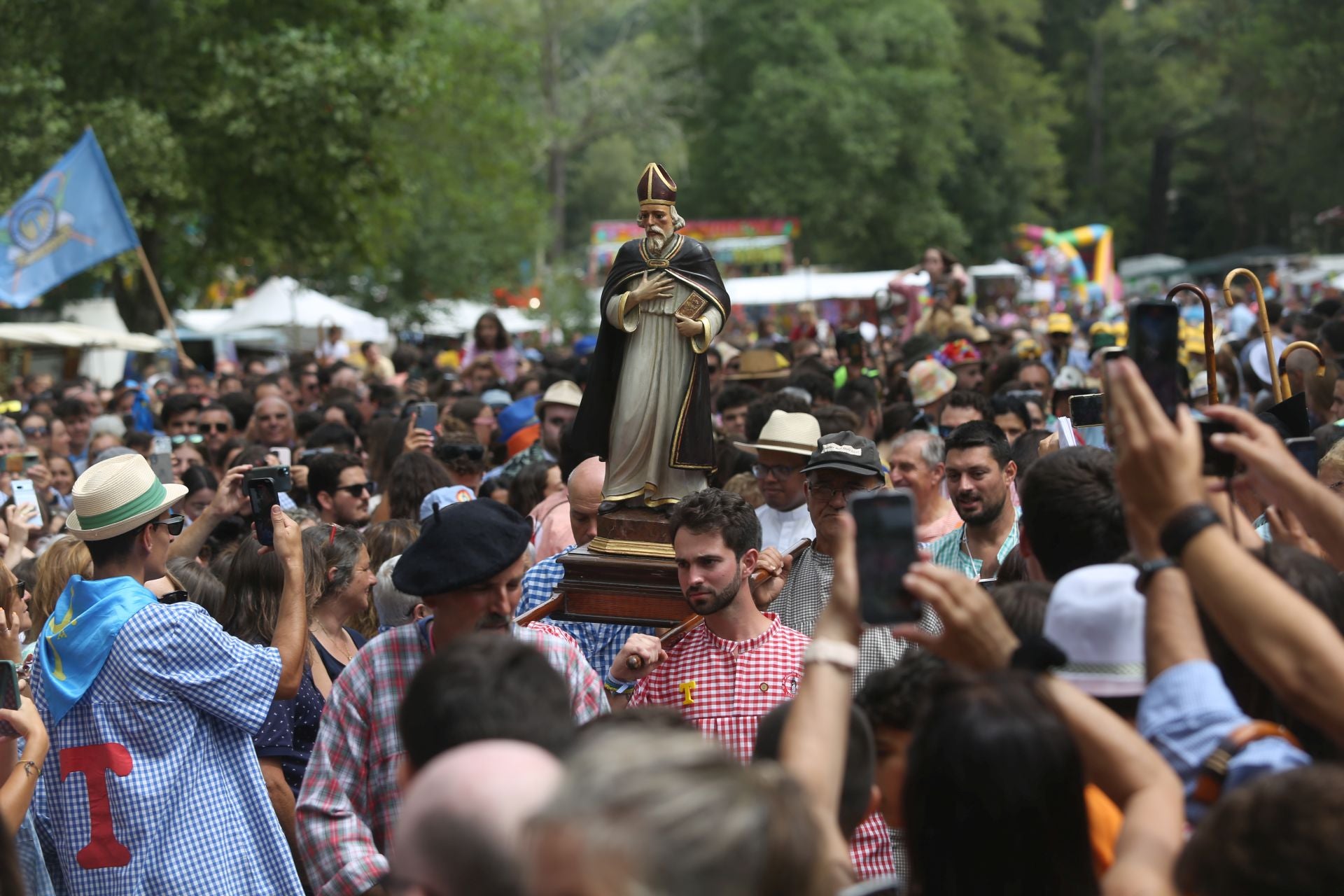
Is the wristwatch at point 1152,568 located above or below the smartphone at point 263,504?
above

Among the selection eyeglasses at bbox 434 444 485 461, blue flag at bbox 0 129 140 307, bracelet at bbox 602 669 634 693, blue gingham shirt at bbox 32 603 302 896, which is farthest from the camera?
blue flag at bbox 0 129 140 307

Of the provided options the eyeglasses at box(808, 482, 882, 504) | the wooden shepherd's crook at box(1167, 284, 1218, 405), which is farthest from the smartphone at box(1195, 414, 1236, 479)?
the eyeglasses at box(808, 482, 882, 504)

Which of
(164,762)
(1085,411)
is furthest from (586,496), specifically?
(164,762)

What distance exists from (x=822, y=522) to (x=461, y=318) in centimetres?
3521

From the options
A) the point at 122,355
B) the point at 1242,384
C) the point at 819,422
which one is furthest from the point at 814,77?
the point at 819,422

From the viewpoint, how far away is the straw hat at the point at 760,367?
12.8 meters

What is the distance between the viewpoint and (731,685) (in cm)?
469

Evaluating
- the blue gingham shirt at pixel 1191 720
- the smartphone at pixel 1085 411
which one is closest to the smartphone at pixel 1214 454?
the blue gingham shirt at pixel 1191 720

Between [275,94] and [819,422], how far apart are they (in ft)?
53.9

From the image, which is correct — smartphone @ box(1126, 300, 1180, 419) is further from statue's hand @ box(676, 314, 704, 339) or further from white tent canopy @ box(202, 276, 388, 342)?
white tent canopy @ box(202, 276, 388, 342)

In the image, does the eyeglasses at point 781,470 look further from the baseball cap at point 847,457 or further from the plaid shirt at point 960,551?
the baseball cap at point 847,457

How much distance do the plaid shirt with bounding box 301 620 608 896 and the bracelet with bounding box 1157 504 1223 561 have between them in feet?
5.62

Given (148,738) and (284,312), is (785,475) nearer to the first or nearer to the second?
(148,738)

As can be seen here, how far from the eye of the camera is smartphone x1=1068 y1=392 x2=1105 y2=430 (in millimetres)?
5184
